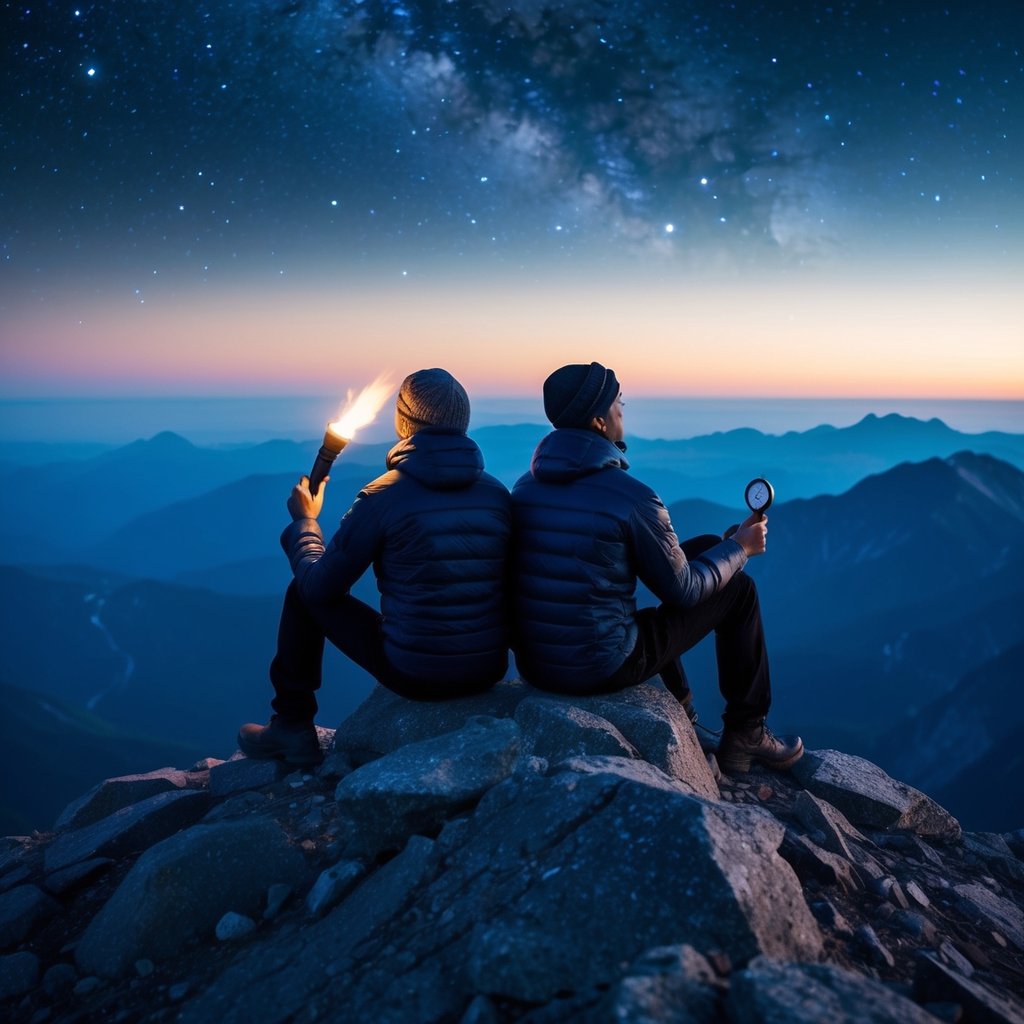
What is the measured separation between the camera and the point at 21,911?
11.8 feet

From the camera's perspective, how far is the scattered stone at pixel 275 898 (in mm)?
3217

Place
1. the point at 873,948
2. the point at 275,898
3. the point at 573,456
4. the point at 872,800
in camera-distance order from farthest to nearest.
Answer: the point at 872,800 < the point at 573,456 < the point at 275,898 < the point at 873,948

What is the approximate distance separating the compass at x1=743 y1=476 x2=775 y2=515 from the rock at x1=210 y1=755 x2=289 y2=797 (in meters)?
4.23

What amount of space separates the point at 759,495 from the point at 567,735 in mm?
2324

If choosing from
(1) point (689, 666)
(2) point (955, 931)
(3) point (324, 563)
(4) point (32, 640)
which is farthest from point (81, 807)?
(4) point (32, 640)

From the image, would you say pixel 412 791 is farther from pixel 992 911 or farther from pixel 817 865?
pixel 992 911

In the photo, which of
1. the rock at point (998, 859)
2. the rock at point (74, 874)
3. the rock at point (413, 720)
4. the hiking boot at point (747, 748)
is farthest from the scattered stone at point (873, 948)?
the rock at point (74, 874)

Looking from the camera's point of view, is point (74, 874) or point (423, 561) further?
point (74, 874)

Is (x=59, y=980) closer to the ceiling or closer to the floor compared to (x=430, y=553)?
closer to the floor

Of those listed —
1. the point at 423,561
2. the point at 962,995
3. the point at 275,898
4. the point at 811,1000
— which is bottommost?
the point at 275,898

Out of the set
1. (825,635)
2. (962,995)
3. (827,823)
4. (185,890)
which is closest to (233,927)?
(185,890)

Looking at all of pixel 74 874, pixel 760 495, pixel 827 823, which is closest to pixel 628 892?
pixel 827 823

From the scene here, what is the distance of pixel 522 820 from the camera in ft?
9.44

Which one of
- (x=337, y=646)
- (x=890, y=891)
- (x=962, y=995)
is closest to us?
(x=962, y=995)
